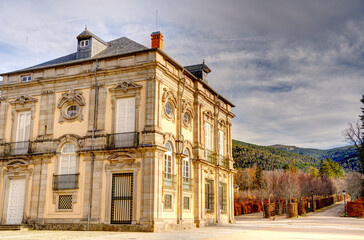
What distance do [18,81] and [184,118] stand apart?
39.0 feet

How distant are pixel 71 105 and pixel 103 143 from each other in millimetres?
3929

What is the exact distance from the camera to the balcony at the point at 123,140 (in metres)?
22.1

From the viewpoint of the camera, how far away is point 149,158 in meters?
21.5

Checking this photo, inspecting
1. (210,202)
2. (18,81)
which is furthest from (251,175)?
(18,81)

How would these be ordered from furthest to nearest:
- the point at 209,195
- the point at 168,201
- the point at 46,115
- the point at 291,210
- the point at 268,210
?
the point at 268,210, the point at 291,210, the point at 209,195, the point at 46,115, the point at 168,201

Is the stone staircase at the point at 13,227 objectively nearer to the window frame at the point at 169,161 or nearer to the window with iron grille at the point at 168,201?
the window with iron grille at the point at 168,201

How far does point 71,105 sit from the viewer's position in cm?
2483

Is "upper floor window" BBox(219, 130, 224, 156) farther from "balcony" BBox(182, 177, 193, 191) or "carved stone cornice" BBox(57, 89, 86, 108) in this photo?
"carved stone cornice" BBox(57, 89, 86, 108)

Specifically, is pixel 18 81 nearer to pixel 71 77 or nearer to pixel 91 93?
pixel 71 77

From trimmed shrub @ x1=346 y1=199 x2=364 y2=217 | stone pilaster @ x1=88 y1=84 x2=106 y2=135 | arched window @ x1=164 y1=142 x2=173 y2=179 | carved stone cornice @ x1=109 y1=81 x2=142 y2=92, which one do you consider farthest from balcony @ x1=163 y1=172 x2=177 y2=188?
trimmed shrub @ x1=346 y1=199 x2=364 y2=217

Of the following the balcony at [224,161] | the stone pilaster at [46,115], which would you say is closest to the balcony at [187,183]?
the balcony at [224,161]

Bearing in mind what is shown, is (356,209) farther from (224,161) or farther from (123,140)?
(123,140)

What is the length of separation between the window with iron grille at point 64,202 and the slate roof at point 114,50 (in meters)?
8.71

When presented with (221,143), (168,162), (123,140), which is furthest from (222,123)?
(123,140)
